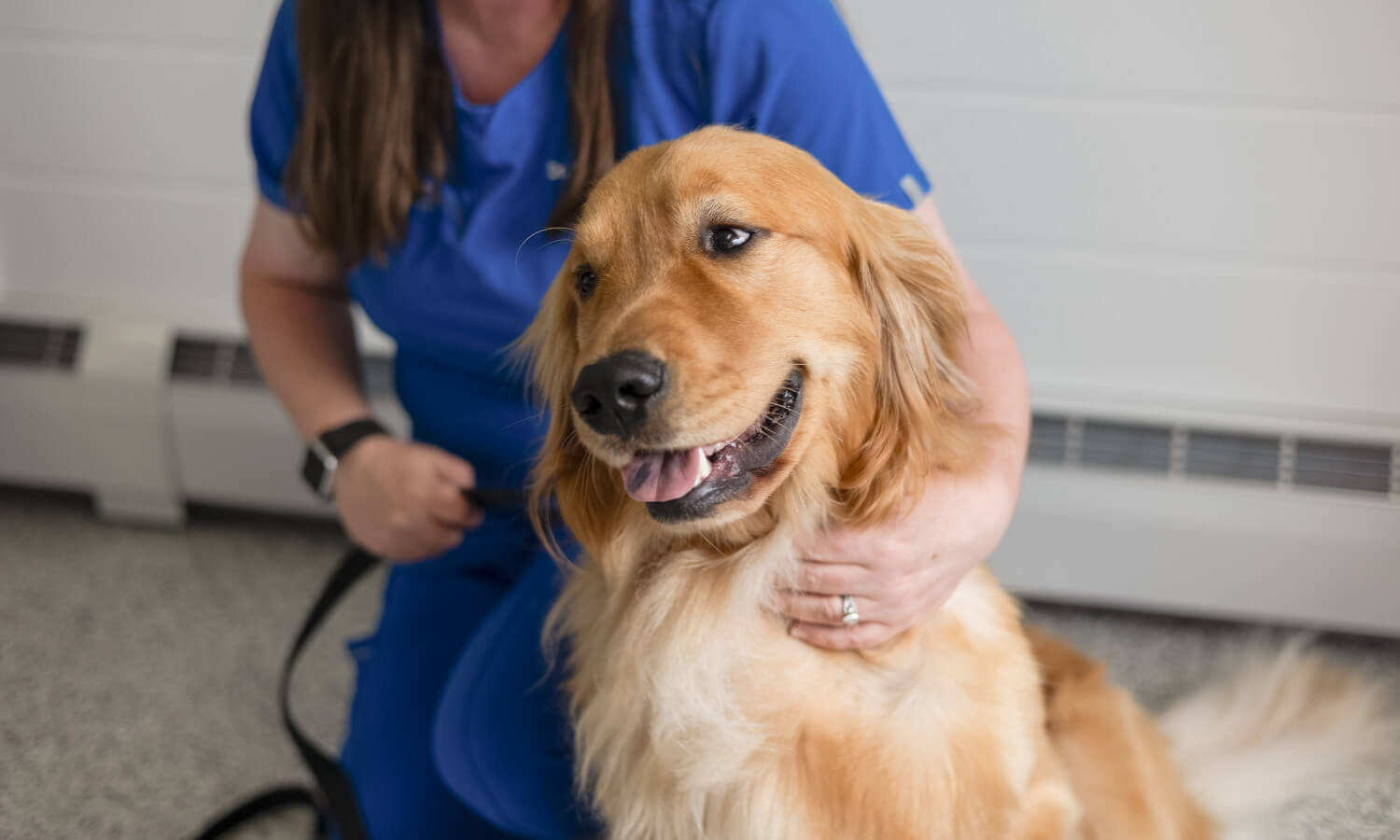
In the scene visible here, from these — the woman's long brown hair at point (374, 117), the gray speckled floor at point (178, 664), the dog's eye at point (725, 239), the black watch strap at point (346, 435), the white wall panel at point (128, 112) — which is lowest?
the gray speckled floor at point (178, 664)

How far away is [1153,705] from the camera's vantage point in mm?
1917

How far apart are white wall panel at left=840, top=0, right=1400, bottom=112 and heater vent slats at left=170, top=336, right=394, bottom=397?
155 centimetres

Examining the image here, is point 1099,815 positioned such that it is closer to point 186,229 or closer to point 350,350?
point 350,350

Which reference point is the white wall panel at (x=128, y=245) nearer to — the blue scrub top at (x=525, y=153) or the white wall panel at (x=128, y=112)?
the white wall panel at (x=128, y=112)

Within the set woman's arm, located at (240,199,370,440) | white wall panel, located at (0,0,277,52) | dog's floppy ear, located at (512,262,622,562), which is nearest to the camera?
dog's floppy ear, located at (512,262,622,562)

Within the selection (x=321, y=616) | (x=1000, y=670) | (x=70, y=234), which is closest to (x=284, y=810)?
(x=321, y=616)

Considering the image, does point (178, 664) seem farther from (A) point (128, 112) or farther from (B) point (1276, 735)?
(B) point (1276, 735)

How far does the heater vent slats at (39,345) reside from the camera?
2.40m

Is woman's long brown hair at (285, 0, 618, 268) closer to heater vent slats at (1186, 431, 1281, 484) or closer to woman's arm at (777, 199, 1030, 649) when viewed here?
woman's arm at (777, 199, 1030, 649)

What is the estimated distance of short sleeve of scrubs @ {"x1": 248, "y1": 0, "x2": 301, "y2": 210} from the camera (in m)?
1.38

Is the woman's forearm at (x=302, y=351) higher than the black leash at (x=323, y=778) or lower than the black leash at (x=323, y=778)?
higher

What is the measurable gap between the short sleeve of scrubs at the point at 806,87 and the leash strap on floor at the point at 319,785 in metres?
0.83

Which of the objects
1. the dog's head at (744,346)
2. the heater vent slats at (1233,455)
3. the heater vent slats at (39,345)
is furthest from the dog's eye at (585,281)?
the heater vent slats at (39,345)

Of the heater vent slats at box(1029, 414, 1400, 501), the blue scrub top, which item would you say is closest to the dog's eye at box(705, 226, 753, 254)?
the blue scrub top
